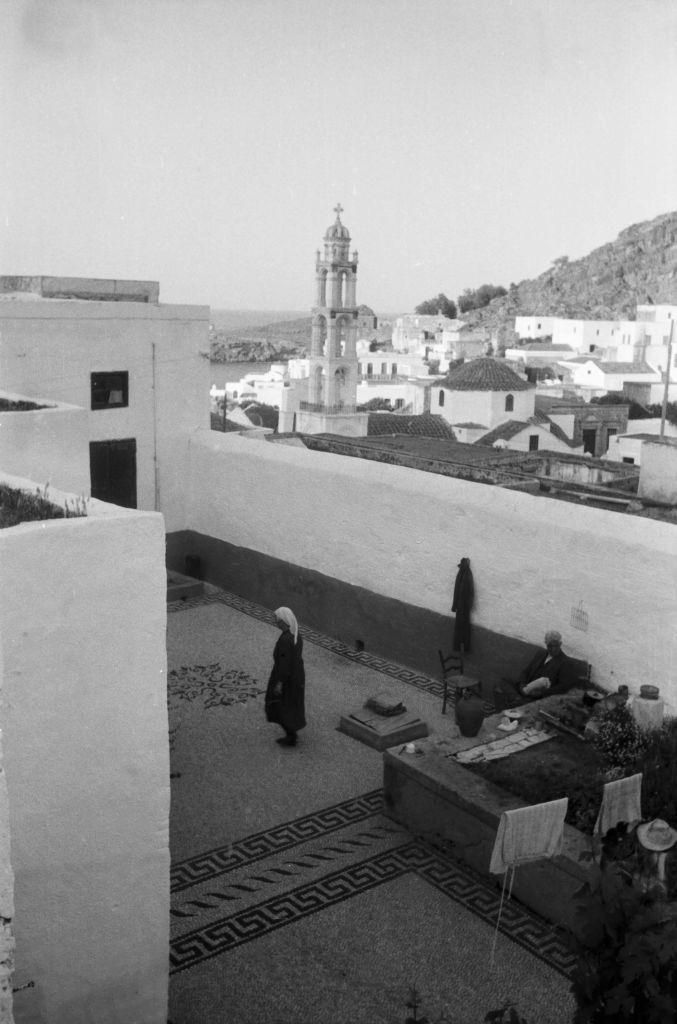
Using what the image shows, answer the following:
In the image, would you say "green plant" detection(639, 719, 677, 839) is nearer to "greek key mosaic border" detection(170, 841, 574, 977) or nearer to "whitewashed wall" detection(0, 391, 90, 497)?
"greek key mosaic border" detection(170, 841, 574, 977)

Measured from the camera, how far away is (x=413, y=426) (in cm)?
3005

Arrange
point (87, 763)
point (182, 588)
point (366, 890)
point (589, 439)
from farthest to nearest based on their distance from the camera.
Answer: point (589, 439), point (182, 588), point (366, 890), point (87, 763)

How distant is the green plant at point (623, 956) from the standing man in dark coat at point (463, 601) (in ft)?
15.8

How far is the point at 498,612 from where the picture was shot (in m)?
8.07

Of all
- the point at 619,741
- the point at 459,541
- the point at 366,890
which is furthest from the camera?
the point at 459,541

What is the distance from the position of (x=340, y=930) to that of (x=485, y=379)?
1193 inches

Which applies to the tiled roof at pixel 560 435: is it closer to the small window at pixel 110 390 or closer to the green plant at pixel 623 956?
the small window at pixel 110 390

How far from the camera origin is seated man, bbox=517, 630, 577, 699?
7.09 metres

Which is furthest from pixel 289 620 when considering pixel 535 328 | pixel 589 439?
pixel 535 328

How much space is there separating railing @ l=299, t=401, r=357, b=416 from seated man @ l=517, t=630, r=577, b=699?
1149 inches

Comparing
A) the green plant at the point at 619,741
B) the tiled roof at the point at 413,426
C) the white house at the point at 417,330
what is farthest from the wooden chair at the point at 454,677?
the white house at the point at 417,330

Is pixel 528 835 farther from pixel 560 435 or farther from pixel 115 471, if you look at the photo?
pixel 560 435

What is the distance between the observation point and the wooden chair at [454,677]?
7754 millimetres

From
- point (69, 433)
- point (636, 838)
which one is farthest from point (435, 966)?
point (69, 433)
